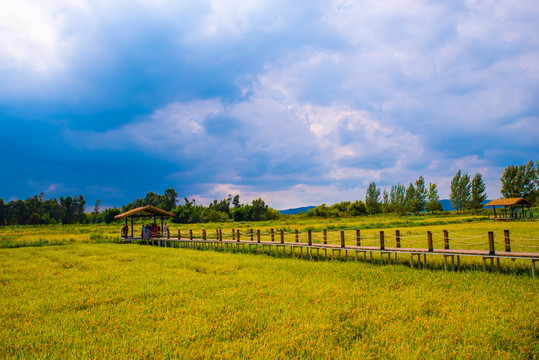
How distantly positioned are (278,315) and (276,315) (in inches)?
1.7

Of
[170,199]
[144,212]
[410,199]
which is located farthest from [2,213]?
[410,199]

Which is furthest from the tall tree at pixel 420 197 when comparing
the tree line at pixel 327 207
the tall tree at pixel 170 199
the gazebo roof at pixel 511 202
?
the tall tree at pixel 170 199

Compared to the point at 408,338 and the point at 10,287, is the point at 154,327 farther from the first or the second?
the point at 10,287

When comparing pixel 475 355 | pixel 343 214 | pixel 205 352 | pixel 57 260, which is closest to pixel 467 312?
pixel 475 355

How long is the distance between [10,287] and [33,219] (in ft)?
291

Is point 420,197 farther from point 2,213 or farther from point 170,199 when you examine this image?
point 2,213

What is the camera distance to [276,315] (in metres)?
6.73

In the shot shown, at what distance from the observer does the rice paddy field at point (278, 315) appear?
536 centimetres

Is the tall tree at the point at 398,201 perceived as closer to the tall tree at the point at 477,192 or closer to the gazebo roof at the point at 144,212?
the tall tree at the point at 477,192

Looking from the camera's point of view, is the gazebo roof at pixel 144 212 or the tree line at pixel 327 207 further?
the tree line at pixel 327 207

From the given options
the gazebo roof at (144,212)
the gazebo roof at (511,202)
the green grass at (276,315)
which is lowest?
the green grass at (276,315)

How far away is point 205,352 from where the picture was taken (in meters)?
5.23

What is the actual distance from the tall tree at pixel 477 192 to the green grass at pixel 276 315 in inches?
2807

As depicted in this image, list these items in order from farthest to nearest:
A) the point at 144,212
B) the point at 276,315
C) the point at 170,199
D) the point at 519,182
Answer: the point at 170,199
the point at 519,182
the point at 144,212
the point at 276,315
